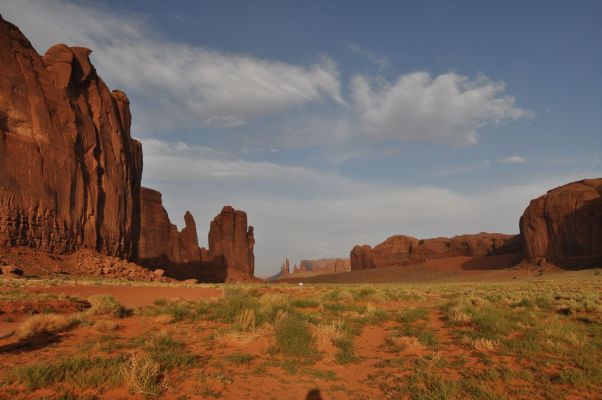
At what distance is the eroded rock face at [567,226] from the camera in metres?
62.9

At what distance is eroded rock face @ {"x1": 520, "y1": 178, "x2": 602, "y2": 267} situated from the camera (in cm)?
6288

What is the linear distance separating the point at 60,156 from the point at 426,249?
98549mm

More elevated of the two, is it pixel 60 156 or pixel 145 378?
pixel 60 156

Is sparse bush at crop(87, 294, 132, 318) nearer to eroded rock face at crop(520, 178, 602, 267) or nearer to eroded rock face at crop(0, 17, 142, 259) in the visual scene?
eroded rock face at crop(0, 17, 142, 259)

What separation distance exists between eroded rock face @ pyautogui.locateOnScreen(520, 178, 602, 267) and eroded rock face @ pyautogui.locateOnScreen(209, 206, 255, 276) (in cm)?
5911

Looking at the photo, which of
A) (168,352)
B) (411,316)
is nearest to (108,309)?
(168,352)

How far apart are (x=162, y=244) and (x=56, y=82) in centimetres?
4785

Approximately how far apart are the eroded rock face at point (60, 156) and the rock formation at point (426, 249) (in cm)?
8501

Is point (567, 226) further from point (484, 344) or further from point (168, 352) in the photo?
point (168, 352)

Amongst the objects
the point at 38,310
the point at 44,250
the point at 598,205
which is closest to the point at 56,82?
the point at 44,250

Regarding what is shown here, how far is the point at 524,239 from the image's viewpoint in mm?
77062

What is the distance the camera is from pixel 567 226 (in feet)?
221

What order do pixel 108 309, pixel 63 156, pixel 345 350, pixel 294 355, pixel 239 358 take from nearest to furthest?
1. pixel 239 358
2. pixel 294 355
3. pixel 345 350
4. pixel 108 309
5. pixel 63 156

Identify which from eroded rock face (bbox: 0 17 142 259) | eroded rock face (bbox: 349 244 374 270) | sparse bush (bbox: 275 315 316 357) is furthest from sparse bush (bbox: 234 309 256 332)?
eroded rock face (bbox: 349 244 374 270)
